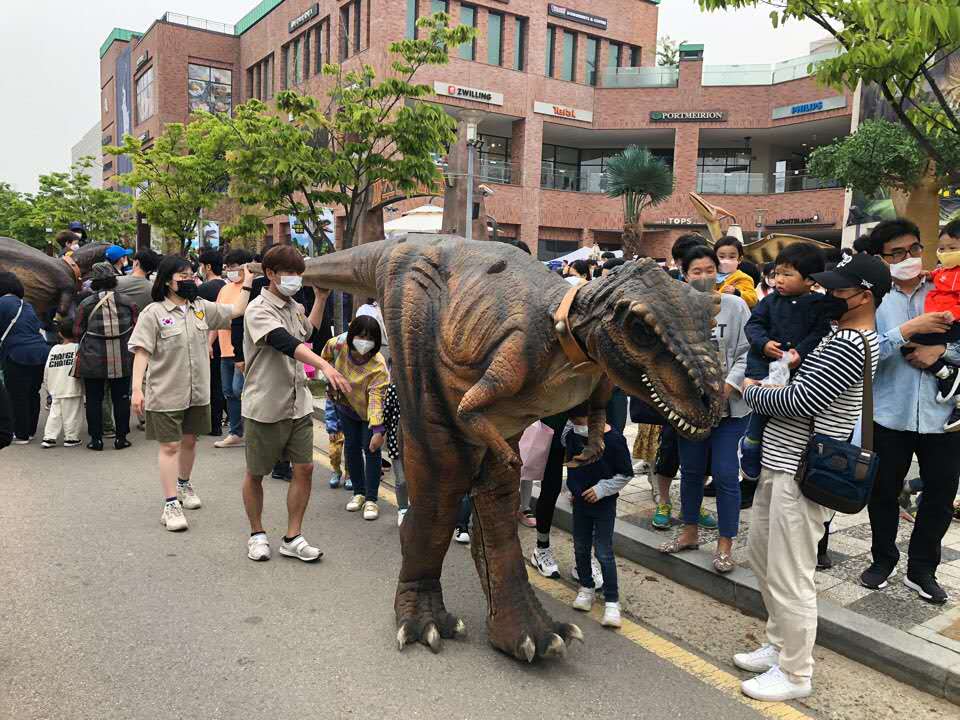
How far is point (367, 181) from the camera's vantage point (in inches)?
438

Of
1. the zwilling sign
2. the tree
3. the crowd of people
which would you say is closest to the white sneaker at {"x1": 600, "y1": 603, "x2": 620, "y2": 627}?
the crowd of people

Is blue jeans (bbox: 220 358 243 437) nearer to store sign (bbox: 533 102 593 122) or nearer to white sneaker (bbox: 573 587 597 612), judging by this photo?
→ white sneaker (bbox: 573 587 597 612)

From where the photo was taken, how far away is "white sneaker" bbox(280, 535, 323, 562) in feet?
15.1

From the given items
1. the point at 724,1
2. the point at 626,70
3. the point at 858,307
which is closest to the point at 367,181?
the point at 724,1

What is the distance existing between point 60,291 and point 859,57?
984cm

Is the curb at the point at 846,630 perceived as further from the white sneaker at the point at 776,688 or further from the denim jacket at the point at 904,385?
the denim jacket at the point at 904,385

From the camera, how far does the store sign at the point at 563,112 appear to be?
30047mm

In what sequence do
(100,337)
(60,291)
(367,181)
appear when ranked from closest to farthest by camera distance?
(100,337) → (60,291) → (367,181)

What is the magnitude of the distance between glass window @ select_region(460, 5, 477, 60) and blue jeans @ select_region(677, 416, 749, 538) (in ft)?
87.7

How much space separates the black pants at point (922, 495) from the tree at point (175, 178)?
60.5ft

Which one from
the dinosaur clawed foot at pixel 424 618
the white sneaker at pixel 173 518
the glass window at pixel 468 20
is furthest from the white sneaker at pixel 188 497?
the glass window at pixel 468 20

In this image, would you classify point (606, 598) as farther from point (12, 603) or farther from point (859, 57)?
point (859, 57)

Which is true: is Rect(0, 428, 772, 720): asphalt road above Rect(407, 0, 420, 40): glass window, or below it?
below

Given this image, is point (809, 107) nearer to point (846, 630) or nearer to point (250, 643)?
point (846, 630)
